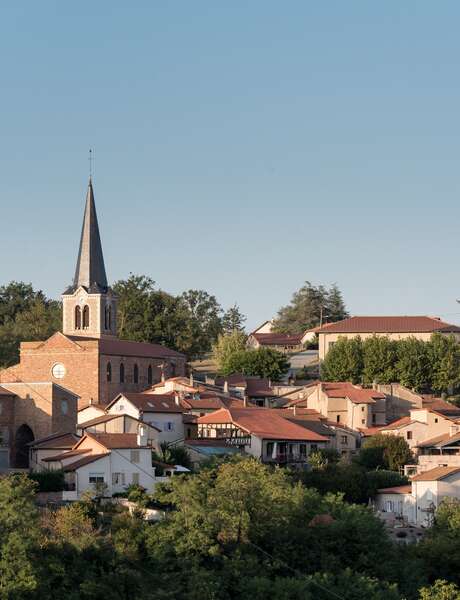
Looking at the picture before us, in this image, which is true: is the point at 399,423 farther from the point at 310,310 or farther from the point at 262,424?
the point at 310,310

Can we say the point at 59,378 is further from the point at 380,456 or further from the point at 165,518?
the point at 165,518

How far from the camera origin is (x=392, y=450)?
69.9 metres

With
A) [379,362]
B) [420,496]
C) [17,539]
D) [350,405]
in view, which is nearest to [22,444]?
[420,496]

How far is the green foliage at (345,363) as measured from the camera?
91.6 meters

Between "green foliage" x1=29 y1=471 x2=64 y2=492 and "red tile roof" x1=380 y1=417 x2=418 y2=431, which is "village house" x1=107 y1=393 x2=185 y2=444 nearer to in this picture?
"red tile roof" x1=380 y1=417 x2=418 y2=431

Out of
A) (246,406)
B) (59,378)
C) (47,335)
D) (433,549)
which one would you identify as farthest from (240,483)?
(47,335)

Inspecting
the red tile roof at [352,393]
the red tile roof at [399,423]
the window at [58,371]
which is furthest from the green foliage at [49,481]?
the red tile roof at [352,393]

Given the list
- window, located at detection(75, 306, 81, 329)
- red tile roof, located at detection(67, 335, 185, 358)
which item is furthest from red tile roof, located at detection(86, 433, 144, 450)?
window, located at detection(75, 306, 81, 329)

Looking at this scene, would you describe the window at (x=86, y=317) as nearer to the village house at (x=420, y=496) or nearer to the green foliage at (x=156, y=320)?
the green foliage at (x=156, y=320)

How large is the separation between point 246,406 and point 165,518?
88.7ft

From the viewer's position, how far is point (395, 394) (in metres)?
85.6

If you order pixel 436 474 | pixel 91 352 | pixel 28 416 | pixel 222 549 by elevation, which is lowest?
pixel 222 549

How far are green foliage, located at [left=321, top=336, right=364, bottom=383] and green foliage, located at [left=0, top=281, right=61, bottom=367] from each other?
1947 centimetres

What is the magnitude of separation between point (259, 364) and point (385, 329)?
11.6 m
